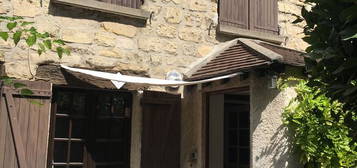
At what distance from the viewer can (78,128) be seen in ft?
18.4

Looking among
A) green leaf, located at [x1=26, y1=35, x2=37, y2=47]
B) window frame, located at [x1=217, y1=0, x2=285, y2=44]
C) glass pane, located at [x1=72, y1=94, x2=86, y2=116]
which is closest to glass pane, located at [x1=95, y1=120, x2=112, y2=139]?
glass pane, located at [x1=72, y1=94, x2=86, y2=116]

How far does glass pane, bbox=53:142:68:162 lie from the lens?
17.9 ft

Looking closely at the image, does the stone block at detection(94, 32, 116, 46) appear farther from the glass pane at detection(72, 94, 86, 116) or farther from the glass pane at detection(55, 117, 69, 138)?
the glass pane at detection(55, 117, 69, 138)

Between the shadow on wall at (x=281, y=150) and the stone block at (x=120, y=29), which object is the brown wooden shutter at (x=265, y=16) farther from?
the shadow on wall at (x=281, y=150)

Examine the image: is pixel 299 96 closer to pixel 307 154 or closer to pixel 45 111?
pixel 307 154

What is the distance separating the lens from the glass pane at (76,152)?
553 centimetres

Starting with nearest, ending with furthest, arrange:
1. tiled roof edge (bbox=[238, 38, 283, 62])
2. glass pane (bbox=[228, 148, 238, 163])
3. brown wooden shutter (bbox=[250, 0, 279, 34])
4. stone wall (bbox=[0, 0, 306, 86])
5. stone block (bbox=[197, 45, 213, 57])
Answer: tiled roof edge (bbox=[238, 38, 283, 62])
stone wall (bbox=[0, 0, 306, 86])
stone block (bbox=[197, 45, 213, 57])
brown wooden shutter (bbox=[250, 0, 279, 34])
glass pane (bbox=[228, 148, 238, 163])

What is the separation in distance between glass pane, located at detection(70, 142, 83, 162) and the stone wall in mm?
1076

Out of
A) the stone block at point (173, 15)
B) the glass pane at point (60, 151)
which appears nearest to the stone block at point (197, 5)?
the stone block at point (173, 15)

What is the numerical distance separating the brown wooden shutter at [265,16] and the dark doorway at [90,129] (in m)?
2.63

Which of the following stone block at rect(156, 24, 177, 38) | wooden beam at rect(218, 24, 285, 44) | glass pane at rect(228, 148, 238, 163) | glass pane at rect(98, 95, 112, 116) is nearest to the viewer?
glass pane at rect(98, 95, 112, 116)

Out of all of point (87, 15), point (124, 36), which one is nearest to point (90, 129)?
point (124, 36)

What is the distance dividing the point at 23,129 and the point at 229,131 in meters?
4.08

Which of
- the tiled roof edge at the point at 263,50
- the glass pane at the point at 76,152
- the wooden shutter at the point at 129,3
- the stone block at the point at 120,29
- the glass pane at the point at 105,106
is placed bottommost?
the glass pane at the point at 76,152
